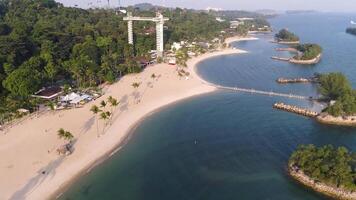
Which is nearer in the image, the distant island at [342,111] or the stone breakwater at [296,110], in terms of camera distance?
the distant island at [342,111]

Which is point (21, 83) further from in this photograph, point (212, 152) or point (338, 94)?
point (338, 94)

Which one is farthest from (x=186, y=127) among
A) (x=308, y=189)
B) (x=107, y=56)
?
(x=107, y=56)

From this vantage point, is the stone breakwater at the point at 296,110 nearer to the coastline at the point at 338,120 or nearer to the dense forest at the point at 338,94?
the coastline at the point at 338,120

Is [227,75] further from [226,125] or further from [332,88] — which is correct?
[226,125]

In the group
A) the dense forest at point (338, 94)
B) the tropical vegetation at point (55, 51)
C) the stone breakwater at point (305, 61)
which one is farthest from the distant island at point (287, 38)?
the dense forest at point (338, 94)

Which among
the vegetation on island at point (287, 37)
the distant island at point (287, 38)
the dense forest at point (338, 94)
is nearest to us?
the dense forest at point (338, 94)

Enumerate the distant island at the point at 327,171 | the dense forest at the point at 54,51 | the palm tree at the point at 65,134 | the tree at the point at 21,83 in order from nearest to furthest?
the distant island at the point at 327,171 → the palm tree at the point at 65,134 → the tree at the point at 21,83 → the dense forest at the point at 54,51

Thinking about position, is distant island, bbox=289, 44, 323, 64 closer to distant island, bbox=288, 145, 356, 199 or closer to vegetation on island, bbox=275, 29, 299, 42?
vegetation on island, bbox=275, 29, 299, 42
